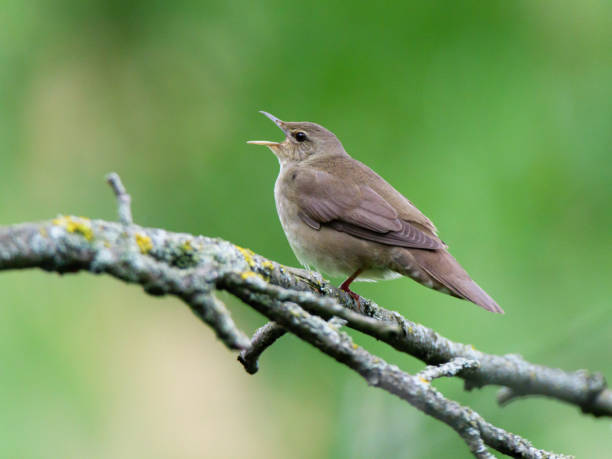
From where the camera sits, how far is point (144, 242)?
2.00 metres

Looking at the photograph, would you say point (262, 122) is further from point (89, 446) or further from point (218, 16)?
point (89, 446)

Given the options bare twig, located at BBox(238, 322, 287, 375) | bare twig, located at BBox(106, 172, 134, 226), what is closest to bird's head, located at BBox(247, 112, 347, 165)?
bare twig, located at BBox(238, 322, 287, 375)

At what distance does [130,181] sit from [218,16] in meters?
1.44

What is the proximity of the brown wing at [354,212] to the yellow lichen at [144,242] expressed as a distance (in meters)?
2.34

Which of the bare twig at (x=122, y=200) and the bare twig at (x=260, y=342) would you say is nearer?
the bare twig at (x=122, y=200)

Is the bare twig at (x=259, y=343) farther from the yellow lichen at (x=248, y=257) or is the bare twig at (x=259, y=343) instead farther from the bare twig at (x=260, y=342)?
the yellow lichen at (x=248, y=257)

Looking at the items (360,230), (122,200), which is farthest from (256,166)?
(122,200)

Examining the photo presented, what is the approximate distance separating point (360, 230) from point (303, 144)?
4.86ft

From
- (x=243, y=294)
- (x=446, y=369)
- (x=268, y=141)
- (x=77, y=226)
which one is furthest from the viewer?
(x=268, y=141)

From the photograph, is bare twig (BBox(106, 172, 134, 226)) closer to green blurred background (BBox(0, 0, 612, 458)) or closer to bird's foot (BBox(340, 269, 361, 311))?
bird's foot (BBox(340, 269, 361, 311))

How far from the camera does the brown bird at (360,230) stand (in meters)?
4.03

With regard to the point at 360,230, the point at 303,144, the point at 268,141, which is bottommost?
the point at 360,230

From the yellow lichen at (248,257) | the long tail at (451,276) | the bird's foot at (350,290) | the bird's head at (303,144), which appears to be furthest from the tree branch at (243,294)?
the bird's head at (303,144)

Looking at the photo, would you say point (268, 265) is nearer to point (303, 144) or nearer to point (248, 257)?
point (248, 257)
